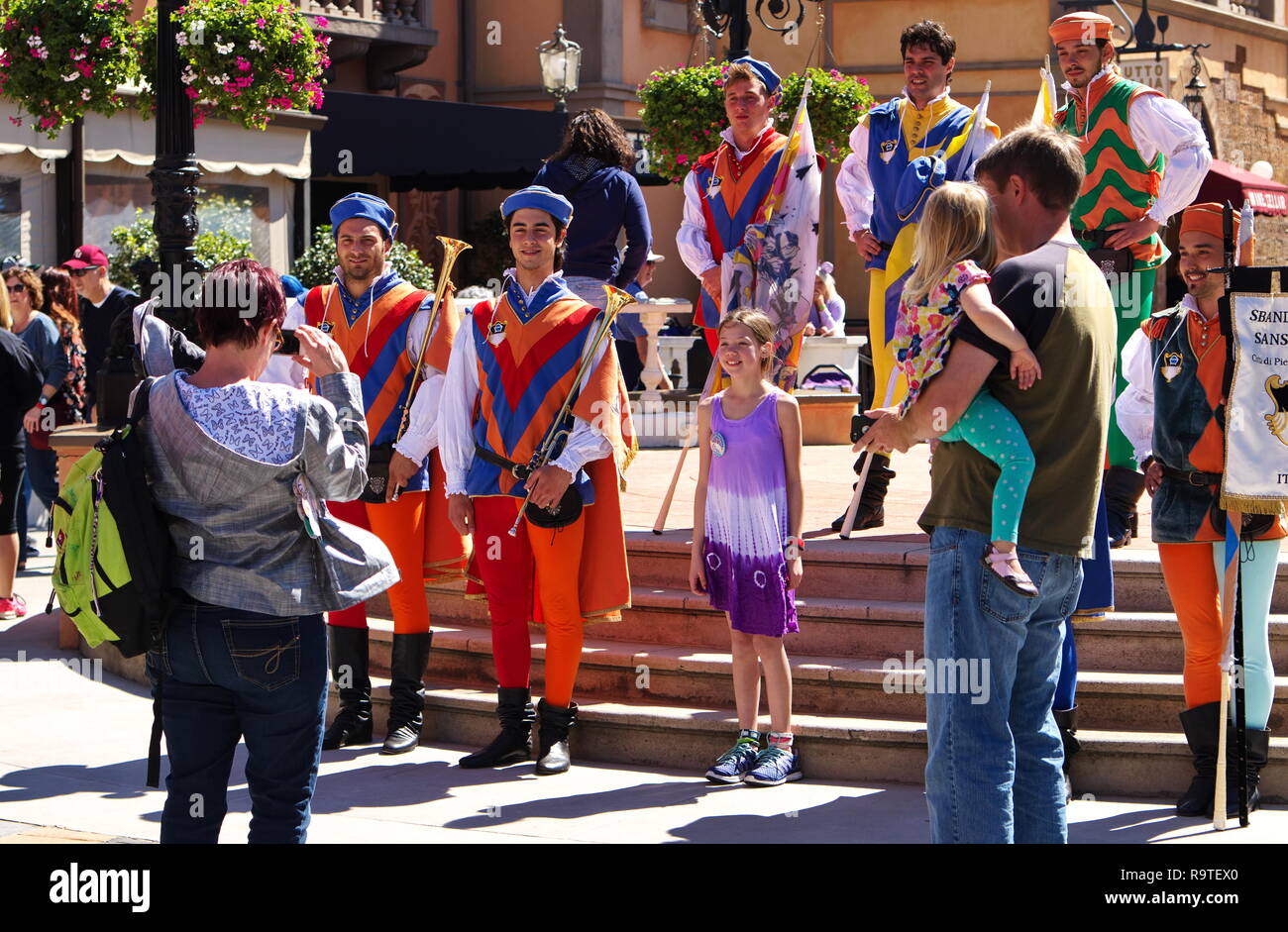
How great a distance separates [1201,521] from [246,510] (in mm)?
3236

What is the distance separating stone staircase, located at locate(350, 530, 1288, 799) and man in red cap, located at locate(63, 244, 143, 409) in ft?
15.6

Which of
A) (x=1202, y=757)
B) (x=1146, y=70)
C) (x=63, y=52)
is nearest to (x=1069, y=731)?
(x=1202, y=757)

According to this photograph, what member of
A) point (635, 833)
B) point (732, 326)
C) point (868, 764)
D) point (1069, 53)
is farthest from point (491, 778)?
point (1069, 53)

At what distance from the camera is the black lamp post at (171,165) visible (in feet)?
27.7

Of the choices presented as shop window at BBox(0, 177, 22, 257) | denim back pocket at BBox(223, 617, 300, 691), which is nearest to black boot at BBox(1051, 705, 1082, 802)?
denim back pocket at BBox(223, 617, 300, 691)

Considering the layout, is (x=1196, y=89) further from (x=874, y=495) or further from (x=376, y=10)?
(x=874, y=495)

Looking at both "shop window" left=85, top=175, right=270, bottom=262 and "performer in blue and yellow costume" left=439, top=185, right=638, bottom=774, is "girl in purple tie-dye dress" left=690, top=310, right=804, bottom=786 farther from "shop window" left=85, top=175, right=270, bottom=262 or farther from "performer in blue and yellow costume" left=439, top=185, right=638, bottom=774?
"shop window" left=85, top=175, right=270, bottom=262

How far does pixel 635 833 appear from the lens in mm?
5426

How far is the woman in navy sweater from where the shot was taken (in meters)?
7.50
